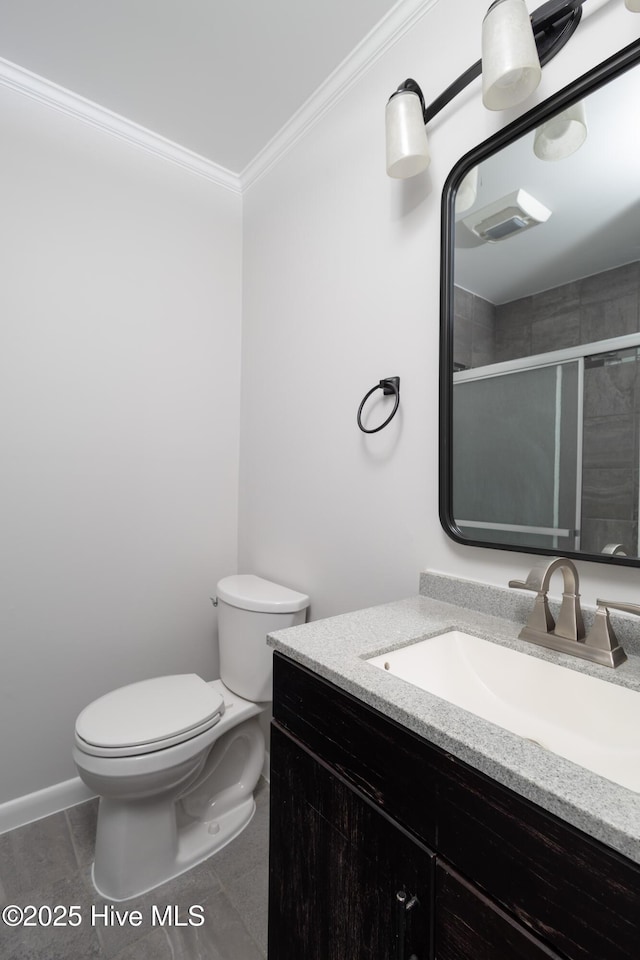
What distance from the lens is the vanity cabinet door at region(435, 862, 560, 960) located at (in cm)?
50

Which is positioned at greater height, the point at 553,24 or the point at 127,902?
the point at 553,24

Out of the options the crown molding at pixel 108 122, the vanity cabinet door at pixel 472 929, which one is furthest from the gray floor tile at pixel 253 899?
the crown molding at pixel 108 122

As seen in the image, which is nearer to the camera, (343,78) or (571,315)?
(571,315)

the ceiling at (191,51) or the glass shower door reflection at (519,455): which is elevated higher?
the ceiling at (191,51)

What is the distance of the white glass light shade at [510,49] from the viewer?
2.81 ft

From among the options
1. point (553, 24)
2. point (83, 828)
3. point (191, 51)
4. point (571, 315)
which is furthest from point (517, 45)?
point (83, 828)

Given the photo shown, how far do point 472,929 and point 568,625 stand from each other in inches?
19.6

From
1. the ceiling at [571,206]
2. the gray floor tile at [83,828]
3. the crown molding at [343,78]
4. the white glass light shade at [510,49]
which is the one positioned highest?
the crown molding at [343,78]

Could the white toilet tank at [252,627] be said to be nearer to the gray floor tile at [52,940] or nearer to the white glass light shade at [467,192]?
the gray floor tile at [52,940]

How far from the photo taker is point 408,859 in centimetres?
64

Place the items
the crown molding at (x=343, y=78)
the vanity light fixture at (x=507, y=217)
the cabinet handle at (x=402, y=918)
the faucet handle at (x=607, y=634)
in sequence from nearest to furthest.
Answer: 1. the cabinet handle at (x=402, y=918)
2. the faucet handle at (x=607, y=634)
3. the vanity light fixture at (x=507, y=217)
4. the crown molding at (x=343, y=78)

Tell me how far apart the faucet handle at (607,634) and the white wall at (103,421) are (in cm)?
153

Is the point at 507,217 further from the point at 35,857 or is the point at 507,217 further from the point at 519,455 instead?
the point at 35,857

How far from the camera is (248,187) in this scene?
6.66ft
